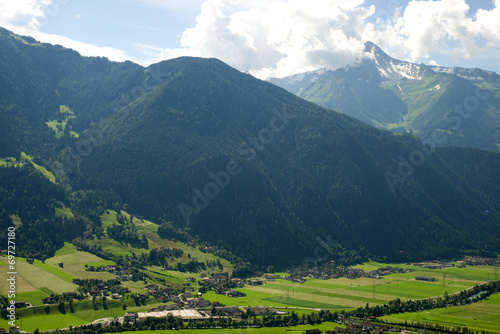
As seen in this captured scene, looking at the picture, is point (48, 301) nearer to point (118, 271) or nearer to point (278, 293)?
point (118, 271)

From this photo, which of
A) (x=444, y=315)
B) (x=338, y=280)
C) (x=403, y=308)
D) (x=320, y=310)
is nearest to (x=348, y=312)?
(x=320, y=310)

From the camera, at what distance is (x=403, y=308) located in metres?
138

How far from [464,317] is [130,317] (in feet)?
305

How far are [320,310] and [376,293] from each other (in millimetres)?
34426

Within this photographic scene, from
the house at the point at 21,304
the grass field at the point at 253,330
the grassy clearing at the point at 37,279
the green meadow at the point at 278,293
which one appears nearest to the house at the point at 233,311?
the green meadow at the point at 278,293

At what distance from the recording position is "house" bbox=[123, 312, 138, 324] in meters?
119

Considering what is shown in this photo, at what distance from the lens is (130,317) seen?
120m

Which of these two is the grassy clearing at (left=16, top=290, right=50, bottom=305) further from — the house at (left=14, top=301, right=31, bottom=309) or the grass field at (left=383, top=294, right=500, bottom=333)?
the grass field at (left=383, top=294, right=500, bottom=333)

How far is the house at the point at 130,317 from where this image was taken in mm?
118656

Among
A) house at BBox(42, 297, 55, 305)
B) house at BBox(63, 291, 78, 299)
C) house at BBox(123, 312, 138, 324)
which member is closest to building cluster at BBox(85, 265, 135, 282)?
house at BBox(63, 291, 78, 299)

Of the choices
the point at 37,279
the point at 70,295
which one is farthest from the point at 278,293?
the point at 37,279

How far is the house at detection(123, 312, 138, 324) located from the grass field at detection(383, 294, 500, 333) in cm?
6969

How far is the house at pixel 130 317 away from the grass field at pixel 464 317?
69.7 meters

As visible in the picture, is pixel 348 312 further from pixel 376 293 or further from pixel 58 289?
pixel 58 289
